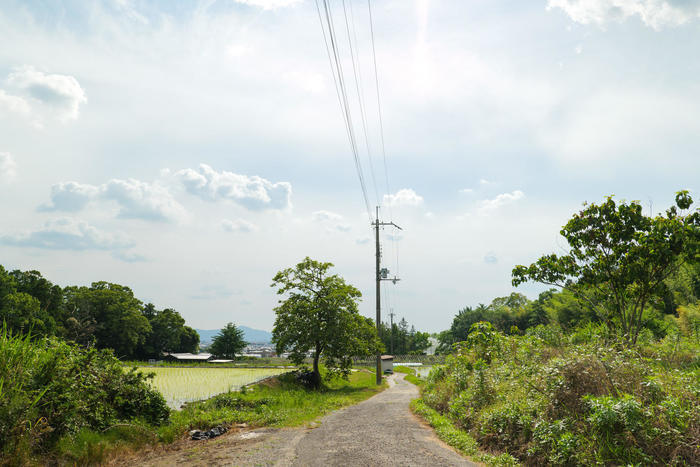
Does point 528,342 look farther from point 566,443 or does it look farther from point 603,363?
point 566,443

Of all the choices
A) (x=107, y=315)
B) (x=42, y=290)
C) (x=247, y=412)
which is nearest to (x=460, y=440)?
(x=247, y=412)

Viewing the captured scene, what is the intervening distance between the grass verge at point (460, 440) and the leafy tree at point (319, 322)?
12576mm

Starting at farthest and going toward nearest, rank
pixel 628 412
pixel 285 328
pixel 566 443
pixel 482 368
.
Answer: pixel 285 328, pixel 482 368, pixel 566 443, pixel 628 412

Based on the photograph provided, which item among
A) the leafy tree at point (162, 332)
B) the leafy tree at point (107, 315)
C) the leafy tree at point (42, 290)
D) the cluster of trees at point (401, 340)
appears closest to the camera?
the leafy tree at point (42, 290)

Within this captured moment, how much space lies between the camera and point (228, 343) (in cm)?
7162

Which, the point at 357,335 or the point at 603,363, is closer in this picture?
the point at 603,363

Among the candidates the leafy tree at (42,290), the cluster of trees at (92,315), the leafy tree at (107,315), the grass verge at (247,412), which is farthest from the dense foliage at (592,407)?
the leafy tree at (107,315)

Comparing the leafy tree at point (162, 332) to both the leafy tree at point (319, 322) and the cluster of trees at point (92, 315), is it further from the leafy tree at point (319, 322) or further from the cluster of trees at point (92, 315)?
the leafy tree at point (319, 322)

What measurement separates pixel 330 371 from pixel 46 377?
20508 millimetres

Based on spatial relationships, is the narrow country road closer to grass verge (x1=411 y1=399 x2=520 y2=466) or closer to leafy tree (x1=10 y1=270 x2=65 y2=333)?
grass verge (x1=411 y1=399 x2=520 y2=466)

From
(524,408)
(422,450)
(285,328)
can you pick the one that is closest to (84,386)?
(422,450)

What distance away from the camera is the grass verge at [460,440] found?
7.50 meters

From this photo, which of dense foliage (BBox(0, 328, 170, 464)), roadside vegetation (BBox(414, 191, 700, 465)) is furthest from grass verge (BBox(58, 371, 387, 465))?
roadside vegetation (BBox(414, 191, 700, 465))

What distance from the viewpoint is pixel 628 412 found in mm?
5980
